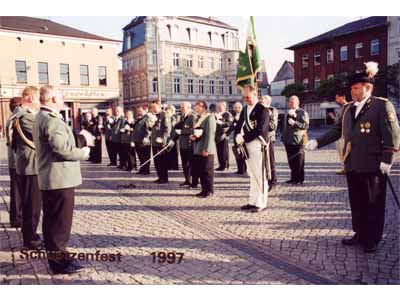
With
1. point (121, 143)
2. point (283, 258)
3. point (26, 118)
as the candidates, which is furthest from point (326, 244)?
point (121, 143)

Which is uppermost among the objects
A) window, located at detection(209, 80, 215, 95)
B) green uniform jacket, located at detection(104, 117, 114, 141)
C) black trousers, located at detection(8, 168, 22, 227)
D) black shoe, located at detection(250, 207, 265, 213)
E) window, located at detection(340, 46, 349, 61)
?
window, located at detection(340, 46, 349, 61)

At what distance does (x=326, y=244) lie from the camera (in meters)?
4.26

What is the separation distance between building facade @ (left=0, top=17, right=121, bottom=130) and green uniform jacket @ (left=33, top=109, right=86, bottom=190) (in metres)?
1.06

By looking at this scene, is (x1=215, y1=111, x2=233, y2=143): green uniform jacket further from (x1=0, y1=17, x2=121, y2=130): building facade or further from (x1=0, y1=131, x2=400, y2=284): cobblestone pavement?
(x1=0, y1=17, x2=121, y2=130): building facade

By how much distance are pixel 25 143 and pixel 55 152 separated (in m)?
1.27

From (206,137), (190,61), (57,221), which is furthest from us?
(206,137)

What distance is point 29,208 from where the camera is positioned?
4.32 m

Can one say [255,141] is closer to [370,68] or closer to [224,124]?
[370,68]

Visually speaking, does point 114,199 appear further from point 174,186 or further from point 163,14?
point 163,14

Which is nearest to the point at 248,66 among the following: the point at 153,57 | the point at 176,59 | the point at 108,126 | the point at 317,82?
the point at 176,59

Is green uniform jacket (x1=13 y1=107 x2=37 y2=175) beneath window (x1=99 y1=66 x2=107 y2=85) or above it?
beneath

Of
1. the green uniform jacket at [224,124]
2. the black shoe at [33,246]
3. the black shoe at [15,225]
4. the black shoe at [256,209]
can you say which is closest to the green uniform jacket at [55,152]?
the black shoe at [33,246]

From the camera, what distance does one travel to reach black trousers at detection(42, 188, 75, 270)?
355 centimetres

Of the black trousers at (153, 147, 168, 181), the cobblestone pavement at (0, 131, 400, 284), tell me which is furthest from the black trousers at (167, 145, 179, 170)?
the cobblestone pavement at (0, 131, 400, 284)
